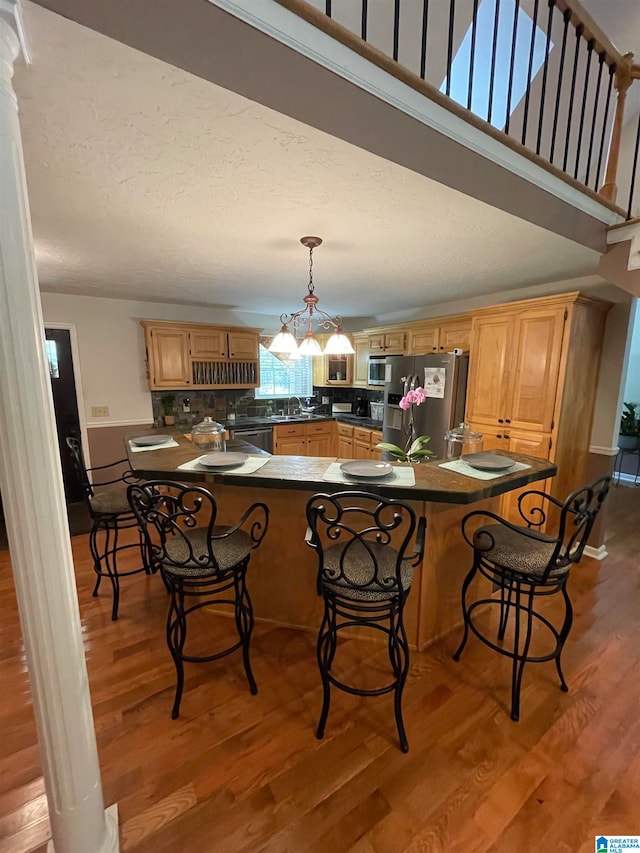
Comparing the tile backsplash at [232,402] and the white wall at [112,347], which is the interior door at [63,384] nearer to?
the white wall at [112,347]

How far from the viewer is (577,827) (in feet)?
4.07

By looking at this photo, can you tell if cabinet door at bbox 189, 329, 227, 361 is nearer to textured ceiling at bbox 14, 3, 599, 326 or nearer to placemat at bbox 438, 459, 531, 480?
textured ceiling at bbox 14, 3, 599, 326

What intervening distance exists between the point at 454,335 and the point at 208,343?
285 centimetres

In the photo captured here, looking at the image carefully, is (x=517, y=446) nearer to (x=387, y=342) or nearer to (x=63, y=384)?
(x=387, y=342)

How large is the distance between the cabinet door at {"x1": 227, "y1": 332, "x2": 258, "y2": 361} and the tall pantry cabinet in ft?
8.89

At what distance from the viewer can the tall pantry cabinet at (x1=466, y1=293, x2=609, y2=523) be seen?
277cm

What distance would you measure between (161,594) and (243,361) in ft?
9.82

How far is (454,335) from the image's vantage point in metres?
3.77

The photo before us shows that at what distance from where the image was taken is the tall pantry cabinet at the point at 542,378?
2773 millimetres

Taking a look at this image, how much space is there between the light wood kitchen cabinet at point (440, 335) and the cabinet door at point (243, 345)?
6.55 feet

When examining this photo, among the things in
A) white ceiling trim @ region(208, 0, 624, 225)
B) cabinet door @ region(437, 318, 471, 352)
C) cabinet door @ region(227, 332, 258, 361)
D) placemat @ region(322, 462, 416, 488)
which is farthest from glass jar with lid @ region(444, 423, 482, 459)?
cabinet door @ region(227, 332, 258, 361)

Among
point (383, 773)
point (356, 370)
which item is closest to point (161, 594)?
point (383, 773)

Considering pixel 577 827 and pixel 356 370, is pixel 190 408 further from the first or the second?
pixel 577 827

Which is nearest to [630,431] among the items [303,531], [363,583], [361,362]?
[361,362]
